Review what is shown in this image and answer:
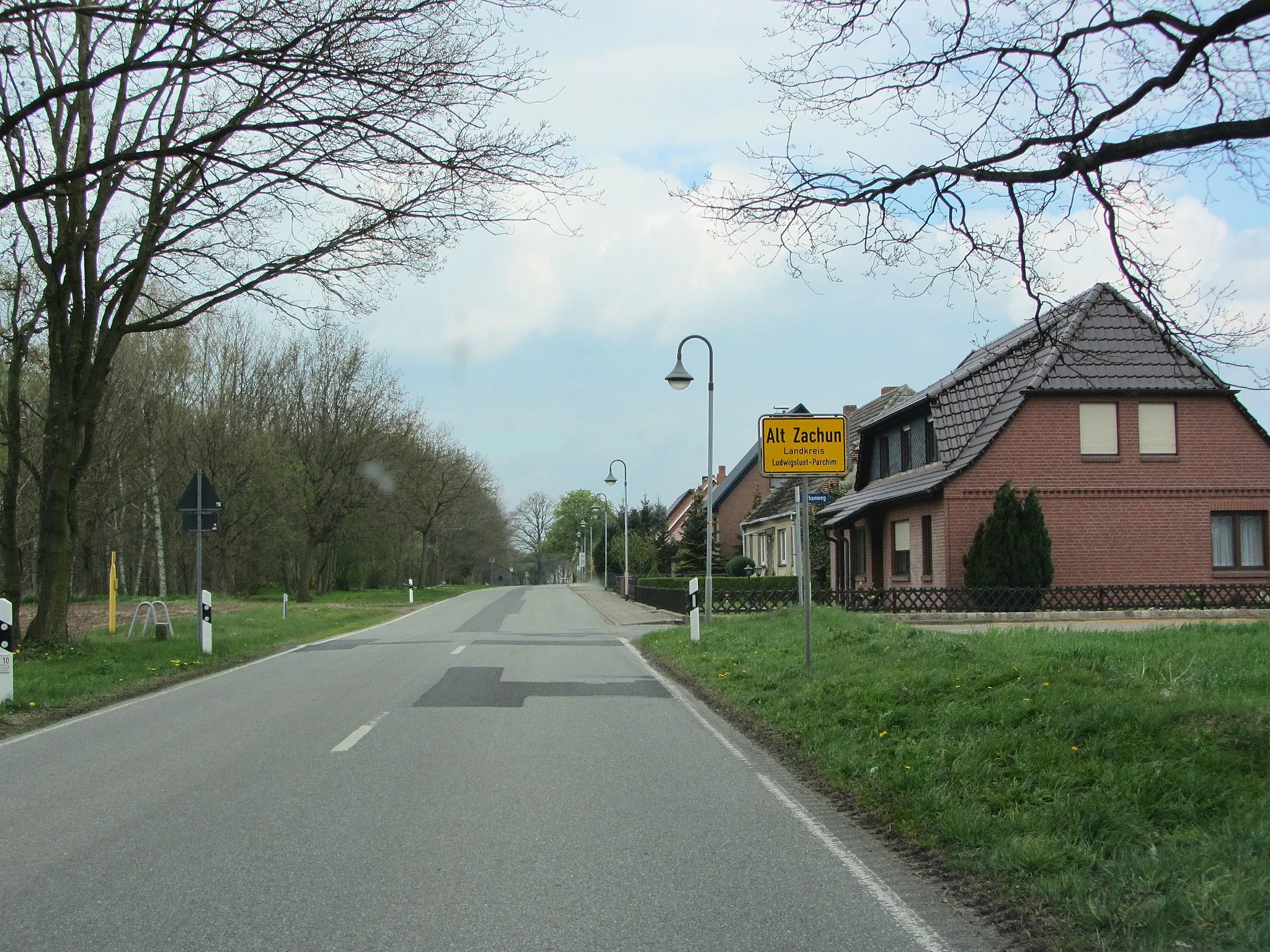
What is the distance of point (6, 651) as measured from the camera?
494 inches

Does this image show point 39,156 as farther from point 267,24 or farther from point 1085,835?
point 1085,835

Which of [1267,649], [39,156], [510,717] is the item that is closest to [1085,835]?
[510,717]

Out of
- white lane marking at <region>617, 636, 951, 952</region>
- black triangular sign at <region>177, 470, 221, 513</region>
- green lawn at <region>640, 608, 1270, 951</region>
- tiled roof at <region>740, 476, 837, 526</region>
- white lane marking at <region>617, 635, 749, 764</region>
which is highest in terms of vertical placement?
tiled roof at <region>740, 476, 837, 526</region>

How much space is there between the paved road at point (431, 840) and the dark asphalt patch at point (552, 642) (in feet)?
34.7

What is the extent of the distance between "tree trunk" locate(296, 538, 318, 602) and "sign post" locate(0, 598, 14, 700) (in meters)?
37.9

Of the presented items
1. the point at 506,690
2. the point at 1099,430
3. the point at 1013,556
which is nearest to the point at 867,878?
the point at 506,690

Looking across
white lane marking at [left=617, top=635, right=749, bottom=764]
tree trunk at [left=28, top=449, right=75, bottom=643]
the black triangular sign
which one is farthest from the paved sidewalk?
tree trunk at [left=28, top=449, right=75, bottom=643]

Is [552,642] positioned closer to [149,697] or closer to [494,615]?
[149,697]

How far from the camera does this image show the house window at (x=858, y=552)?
36594mm

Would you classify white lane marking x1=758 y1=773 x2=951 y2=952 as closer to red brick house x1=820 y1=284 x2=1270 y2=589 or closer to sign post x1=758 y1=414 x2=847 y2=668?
sign post x1=758 y1=414 x2=847 y2=668

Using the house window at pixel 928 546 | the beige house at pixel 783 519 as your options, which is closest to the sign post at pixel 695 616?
the house window at pixel 928 546

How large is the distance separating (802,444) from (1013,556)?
51.9 feet

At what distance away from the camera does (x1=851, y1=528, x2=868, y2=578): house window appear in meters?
36.6

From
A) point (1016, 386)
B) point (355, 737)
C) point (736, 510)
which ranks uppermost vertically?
point (1016, 386)
